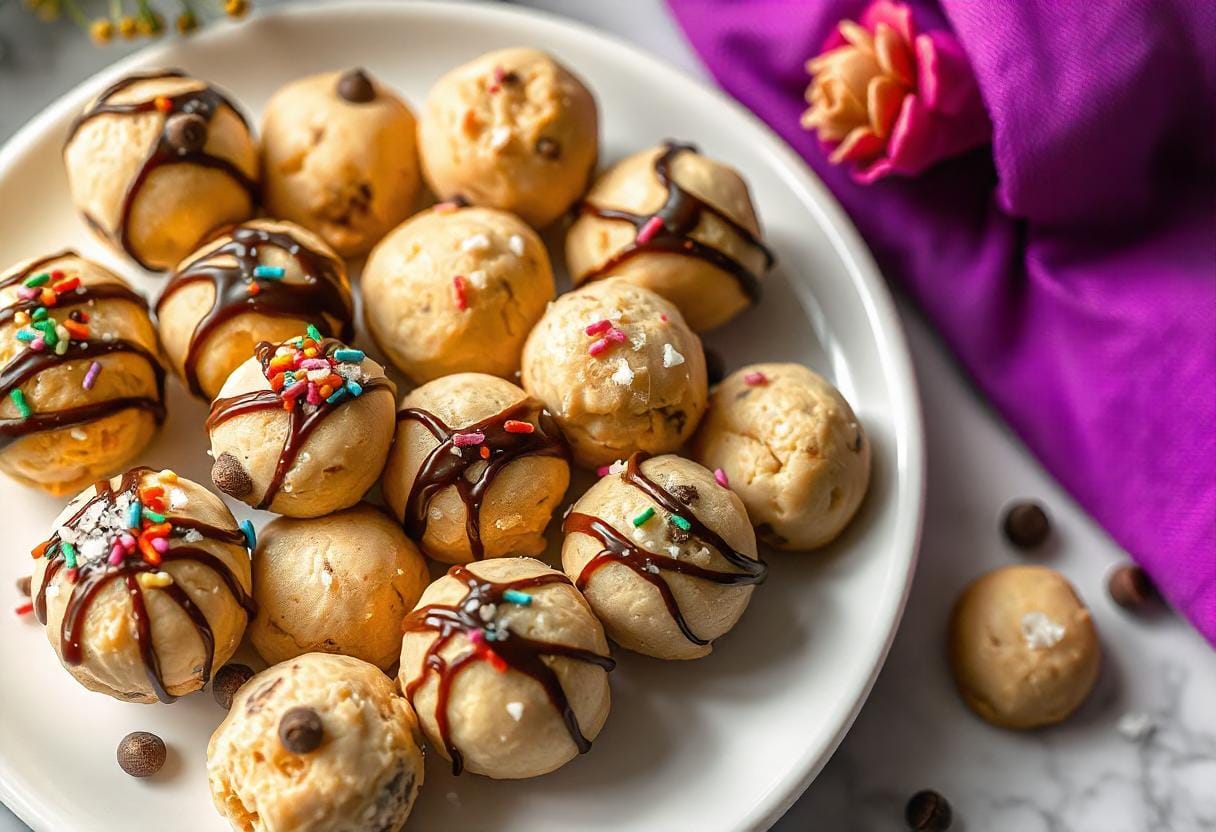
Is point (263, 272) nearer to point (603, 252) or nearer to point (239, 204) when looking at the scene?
point (239, 204)

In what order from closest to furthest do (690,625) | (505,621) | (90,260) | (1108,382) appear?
(505,621) < (690,625) < (90,260) < (1108,382)

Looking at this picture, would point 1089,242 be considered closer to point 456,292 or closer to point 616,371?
point 616,371

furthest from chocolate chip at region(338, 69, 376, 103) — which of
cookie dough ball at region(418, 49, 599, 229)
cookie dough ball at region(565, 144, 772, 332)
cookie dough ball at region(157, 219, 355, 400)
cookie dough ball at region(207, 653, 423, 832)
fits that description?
cookie dough ball at region(207, 653, 423, 832)

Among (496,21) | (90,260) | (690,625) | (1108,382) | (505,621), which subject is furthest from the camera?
(496,21)

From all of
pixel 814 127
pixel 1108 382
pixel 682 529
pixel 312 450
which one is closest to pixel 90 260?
pixel 312 450

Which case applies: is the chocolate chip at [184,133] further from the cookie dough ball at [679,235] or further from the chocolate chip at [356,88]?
the cookie dough ball at [679,235]

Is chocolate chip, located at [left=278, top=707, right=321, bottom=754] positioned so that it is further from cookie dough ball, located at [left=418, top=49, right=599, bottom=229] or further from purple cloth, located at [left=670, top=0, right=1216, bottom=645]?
purple cloth, located at [left=670, top=0, right=1216, bottom=645]

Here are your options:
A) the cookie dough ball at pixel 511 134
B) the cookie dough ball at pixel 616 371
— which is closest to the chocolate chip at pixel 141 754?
the cookie dough ball at pixel 616 371
